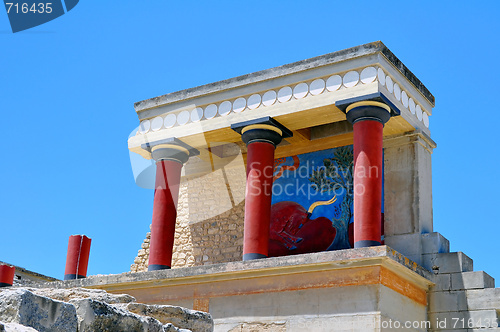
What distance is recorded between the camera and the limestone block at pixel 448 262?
30.8ft

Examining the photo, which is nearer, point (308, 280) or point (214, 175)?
point (308, 280)

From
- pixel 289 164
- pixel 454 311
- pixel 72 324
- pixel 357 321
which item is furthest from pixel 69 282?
pixel 72 324

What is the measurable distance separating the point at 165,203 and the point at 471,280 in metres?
5.16

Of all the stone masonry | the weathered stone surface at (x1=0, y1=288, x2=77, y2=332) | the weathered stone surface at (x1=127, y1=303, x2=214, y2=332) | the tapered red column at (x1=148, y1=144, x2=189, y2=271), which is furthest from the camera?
the stone masonry

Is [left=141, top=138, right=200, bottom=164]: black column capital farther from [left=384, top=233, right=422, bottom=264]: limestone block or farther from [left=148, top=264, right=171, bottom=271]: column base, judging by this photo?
[left=384, top=233, right=422, bottom=264]: limestone block

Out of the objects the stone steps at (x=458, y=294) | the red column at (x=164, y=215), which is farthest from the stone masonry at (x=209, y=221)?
the stone steps at (x=458, y=294)

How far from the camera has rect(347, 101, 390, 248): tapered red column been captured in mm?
8977

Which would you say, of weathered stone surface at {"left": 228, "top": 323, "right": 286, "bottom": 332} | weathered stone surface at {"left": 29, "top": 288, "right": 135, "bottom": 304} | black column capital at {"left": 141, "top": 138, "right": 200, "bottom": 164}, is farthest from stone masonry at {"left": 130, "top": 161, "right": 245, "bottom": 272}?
weathered stone surface at {"left": 29, "top": 288, "right": 135, "bottom": 304}

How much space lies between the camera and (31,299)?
3.20 m

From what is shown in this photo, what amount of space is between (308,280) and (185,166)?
17.2ft

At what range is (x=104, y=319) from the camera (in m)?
3.51

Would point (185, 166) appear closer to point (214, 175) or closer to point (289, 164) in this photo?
point (214, 175)

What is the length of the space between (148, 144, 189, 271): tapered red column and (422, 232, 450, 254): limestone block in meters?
4.19

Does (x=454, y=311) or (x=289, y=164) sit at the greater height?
(x=289, y=164)
